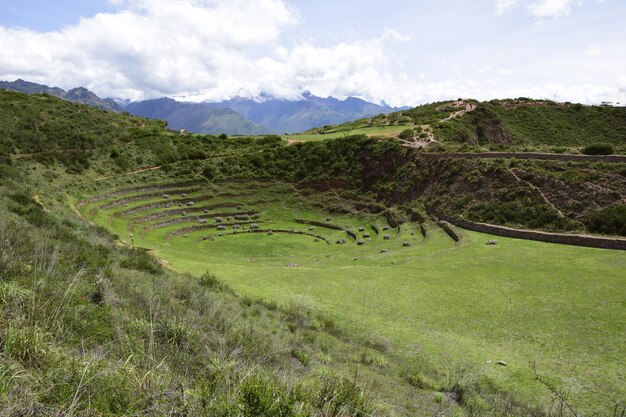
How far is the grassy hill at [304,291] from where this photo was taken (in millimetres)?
5820

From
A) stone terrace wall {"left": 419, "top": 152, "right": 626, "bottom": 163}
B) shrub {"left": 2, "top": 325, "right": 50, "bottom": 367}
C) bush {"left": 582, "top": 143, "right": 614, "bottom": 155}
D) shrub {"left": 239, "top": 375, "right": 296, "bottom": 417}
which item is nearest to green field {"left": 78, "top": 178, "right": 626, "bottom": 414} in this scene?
shrub {"left": 239, "top": 375, "right": 296, "bottom": 417}

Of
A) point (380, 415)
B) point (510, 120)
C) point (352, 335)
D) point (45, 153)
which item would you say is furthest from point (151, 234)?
point (510, 120)

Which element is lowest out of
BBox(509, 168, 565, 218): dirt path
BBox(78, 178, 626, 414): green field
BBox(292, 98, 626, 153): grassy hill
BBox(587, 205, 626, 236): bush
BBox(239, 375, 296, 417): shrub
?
BBox(78, 178, 626, 414): green field

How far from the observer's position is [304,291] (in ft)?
63.1

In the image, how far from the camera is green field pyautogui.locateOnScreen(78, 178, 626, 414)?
12305 millimetres

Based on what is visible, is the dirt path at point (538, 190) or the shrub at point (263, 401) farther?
the dirt path at point (538, 190)

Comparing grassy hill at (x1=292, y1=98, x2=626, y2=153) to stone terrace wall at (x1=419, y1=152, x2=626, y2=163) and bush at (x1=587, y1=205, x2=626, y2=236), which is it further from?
bush at (x1=587, y1=205, x2=626, y2=236)

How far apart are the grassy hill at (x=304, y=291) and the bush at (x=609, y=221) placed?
17 centimetres

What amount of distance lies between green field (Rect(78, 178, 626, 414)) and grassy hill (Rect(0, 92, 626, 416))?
0.35 feet

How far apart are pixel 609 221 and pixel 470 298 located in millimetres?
17479

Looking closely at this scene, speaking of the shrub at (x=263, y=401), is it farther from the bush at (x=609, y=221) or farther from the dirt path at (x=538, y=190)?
the dirt path at (x=538, y=190)

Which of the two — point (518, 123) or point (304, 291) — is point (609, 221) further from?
point (518, 123)

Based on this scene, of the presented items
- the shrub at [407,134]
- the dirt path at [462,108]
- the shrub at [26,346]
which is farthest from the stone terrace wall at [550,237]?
the dirt path at [462,108]

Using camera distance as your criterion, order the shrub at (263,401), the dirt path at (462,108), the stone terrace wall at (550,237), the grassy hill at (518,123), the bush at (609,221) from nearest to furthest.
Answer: the shrub at (263,401), the stone terrace wall at (550,237), the bush at (609,221), the grassy hill at (518,123), the dirt path at (462,108)
